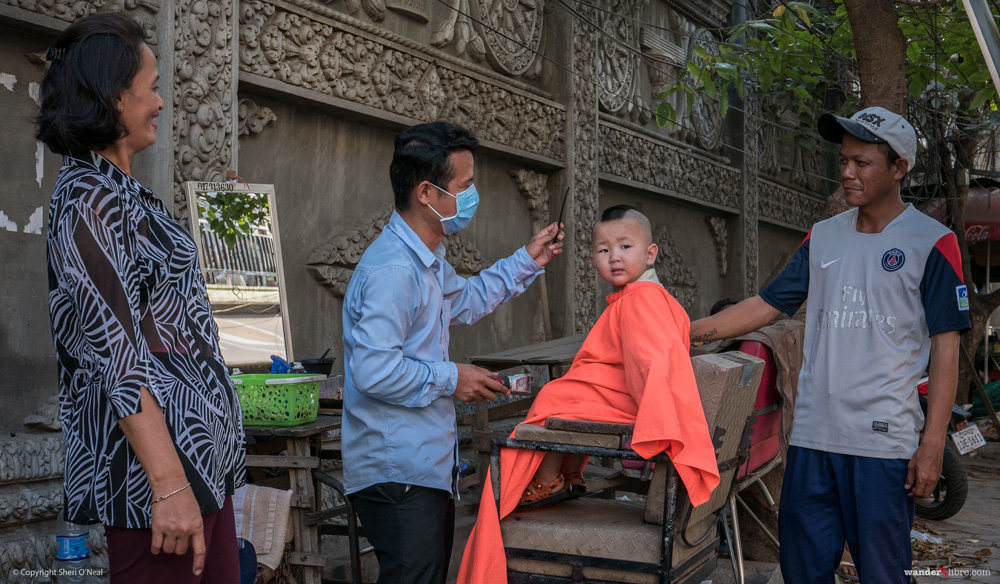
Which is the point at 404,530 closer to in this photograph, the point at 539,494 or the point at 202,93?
the point at 539,494

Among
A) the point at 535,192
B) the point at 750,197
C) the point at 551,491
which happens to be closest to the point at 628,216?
the point at 551,491

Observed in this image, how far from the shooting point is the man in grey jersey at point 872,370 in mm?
2674

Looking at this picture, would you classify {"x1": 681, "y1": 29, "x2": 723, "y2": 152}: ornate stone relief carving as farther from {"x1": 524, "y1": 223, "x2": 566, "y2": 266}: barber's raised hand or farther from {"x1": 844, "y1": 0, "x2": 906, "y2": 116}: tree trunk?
{"x1": 524, "y1": 223, "x2": 566, "y2": 266}: barber's raised hand

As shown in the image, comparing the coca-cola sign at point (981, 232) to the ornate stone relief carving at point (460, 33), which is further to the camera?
the coca-cola sign at point (981, 232)

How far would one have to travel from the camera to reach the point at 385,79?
5863 millimetres

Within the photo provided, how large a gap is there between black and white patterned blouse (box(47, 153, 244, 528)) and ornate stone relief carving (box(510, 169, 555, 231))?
5.82 metres

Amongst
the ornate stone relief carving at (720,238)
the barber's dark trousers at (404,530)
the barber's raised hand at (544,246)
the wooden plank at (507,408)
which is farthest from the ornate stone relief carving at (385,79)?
the ornate stone relief carving at (720,238)

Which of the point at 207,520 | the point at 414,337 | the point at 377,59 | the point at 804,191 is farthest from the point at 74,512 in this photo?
the point at 804,191

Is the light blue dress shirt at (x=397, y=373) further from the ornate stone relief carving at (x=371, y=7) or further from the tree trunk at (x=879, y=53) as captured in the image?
the ornate stone relief carving at (x=371, y=7)

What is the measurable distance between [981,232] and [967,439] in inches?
213

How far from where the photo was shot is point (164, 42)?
13.9ft

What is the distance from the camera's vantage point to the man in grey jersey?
8.77 ft

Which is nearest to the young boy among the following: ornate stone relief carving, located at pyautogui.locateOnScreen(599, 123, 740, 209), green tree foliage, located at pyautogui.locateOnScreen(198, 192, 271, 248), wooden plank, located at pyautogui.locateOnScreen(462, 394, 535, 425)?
green tree foliage, located at pyautogui.locateOnScreen(198, 192, 271, 248)

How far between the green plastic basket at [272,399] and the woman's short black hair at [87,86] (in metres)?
1.60
